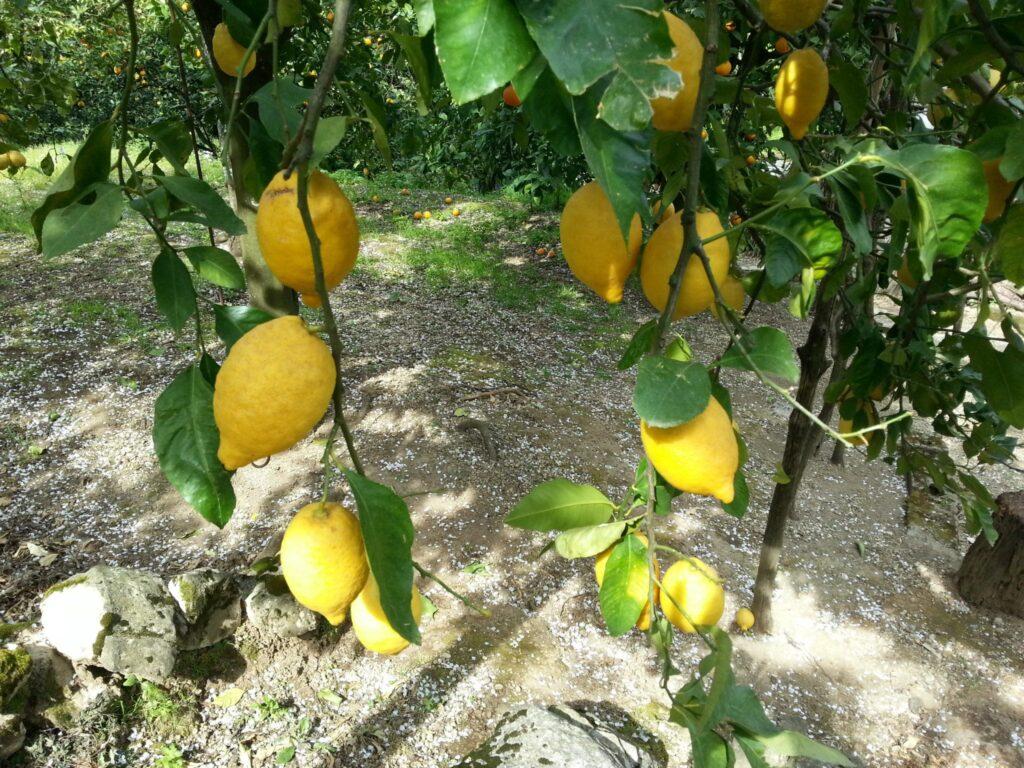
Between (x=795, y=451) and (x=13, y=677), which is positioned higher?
(x=13, y=677)

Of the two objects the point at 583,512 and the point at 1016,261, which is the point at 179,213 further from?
the point at 1016,261

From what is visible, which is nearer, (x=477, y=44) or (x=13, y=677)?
(x=477, y=44)

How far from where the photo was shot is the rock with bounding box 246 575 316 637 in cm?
217

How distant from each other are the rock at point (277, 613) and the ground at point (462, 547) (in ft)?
0.17

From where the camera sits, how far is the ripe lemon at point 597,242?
2.15 feet

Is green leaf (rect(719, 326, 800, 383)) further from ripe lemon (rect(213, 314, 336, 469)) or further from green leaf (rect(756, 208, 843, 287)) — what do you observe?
ripe lemon (rect(213, 314, 336, 469))

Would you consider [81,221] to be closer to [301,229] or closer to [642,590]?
[301,229]

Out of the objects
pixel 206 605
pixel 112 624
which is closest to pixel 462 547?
pixel 206 605

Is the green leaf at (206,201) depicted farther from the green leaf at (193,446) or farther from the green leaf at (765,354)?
the green leaf at (765,354)

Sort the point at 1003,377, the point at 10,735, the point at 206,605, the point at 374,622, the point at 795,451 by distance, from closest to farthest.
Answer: the point at 374,622
the point at 1003,377
the point at 10,735
the point at 206,605
the point at 795,451

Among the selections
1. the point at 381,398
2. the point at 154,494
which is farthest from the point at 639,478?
the point at 381,398

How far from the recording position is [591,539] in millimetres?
822

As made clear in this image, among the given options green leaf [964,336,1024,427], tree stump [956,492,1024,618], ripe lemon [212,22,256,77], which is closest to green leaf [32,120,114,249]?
ripe lemon [212,22,256,77]

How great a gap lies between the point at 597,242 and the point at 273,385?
33 centimetres
